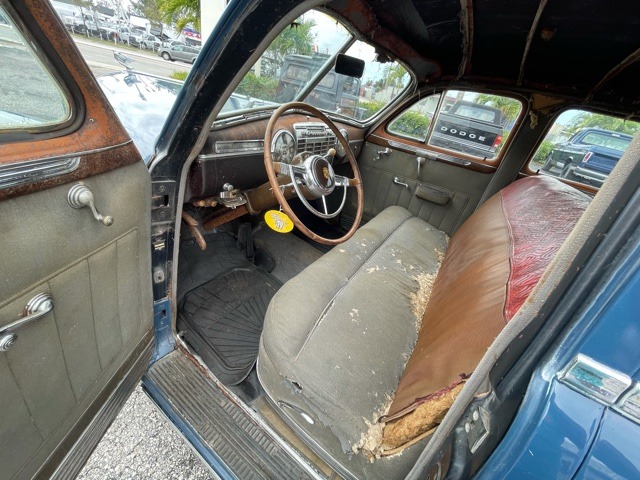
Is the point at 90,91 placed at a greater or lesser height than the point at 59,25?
lesser

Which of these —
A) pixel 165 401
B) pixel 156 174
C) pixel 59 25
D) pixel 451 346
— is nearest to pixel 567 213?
pixel 451 346

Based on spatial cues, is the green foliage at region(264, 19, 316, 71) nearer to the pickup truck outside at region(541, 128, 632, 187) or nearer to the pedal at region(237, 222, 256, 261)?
the pedal at region(237, 222, 256, 261)

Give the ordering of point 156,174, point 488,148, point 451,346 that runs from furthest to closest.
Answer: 1. point 488,148
2. point 156,174
3. point 451,346

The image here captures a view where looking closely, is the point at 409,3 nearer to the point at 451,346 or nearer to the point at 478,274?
the point at 478,274

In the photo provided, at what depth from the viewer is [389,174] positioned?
9.73 ft

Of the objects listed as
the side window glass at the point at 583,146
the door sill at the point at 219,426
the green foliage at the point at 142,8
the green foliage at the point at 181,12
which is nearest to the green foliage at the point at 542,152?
the side window glass at the point at 583,146

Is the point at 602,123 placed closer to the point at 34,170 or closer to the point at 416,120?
the point at 416,120

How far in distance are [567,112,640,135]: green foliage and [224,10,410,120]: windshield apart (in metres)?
1.33

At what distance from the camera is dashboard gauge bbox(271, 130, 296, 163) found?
5.74 ft

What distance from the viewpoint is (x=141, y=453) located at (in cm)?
135

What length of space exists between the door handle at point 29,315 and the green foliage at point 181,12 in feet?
25.3

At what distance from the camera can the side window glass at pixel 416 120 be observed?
8.80 feet

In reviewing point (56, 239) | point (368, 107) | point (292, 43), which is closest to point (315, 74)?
point (292, 43)

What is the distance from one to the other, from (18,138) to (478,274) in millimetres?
1473
